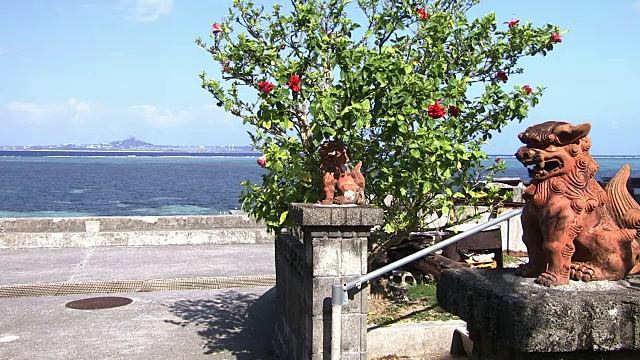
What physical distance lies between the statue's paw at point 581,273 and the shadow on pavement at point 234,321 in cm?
565

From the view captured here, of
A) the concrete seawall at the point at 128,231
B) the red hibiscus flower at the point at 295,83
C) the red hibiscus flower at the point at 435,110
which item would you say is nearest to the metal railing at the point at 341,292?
the red hibiscus flower at the point at 435,110

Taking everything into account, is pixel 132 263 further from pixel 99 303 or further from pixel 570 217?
pixel 570 217

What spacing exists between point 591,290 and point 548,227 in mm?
434

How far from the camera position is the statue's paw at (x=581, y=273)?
3941 millimetres

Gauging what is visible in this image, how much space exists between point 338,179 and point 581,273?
334 cm

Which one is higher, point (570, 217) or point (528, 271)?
point (570, 217)

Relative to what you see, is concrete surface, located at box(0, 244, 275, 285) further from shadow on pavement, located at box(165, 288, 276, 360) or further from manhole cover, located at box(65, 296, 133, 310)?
shadow on pavement, located at box(165, 288, 276, 360)

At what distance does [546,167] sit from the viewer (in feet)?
13.2

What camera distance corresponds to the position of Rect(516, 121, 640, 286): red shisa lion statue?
3926 millimetres

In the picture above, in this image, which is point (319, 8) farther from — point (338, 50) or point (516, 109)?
point (516, 109)

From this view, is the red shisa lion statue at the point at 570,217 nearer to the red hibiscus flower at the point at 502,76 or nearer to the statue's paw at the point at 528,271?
the statue's paw at the point at 528,271

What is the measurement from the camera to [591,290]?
12.3 ft

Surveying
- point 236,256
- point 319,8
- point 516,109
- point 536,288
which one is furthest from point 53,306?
point 536,288

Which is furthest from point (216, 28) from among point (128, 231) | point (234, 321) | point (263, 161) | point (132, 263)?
point (128, 231)
